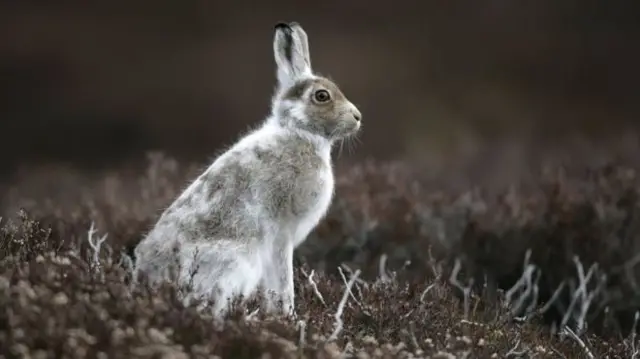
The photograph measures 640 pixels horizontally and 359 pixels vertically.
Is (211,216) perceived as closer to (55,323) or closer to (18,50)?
(55,323)

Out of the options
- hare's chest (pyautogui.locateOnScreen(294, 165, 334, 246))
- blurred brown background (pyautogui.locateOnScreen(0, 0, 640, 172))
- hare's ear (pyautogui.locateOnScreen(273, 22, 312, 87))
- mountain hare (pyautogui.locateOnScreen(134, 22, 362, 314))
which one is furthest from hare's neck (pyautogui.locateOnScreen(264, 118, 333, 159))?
blurred brown background (pyautogui.locateOnScreen(0, 0, 640, 172))

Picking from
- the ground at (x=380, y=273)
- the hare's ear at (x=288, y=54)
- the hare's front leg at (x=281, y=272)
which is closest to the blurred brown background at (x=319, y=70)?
the ground at (x=380, y=273)

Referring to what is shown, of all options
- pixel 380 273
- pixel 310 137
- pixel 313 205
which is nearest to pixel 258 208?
pixel 313 205

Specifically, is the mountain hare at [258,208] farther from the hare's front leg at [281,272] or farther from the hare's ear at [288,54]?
the hare's ear at [288,54]

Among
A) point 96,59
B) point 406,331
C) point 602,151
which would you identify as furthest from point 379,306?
point 96,59

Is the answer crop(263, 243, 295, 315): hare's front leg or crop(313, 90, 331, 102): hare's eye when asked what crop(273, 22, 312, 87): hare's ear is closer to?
crop(313, 90, 331, 102): hare's eye

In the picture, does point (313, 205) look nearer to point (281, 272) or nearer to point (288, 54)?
point (281, 272)

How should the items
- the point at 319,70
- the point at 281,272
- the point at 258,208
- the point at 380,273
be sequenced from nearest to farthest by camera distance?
1. the point at 258,208
2. the point at 281,272
3. the point at 380,273
4. the point at 319,70
